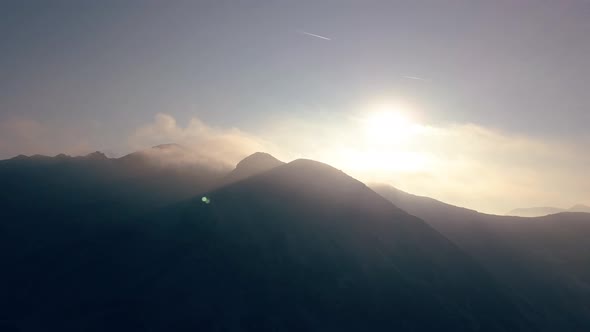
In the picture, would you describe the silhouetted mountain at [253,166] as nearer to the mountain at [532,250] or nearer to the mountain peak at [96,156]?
the mountain at [532,250]

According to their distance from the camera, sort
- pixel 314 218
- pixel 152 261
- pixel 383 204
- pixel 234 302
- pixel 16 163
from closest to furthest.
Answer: pixel 234 302 < pixel 152 261 < pixel 314 218 < pixel 383 204 < pixel 16 163

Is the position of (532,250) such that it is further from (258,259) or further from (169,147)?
(169,147)

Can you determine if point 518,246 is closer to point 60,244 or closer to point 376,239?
Result: point 376,239

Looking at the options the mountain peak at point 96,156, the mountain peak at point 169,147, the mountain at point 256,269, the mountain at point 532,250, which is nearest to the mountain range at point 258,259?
the mountain at point 256,269

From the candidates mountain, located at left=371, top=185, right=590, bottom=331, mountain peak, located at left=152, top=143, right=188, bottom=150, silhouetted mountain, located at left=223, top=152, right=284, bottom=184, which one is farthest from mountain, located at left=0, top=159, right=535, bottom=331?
mountain peak, located at left=152, top=143, right=188, bottom=150

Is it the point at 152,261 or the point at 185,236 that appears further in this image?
the point at 185,236

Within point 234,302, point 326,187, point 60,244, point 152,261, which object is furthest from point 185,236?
point 326,187

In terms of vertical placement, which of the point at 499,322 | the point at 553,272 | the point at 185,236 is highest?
the point at 185,236

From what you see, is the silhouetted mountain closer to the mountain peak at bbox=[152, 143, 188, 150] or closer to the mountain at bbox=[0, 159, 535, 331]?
the mountain at bbox=[0, 159, 535, 331]
